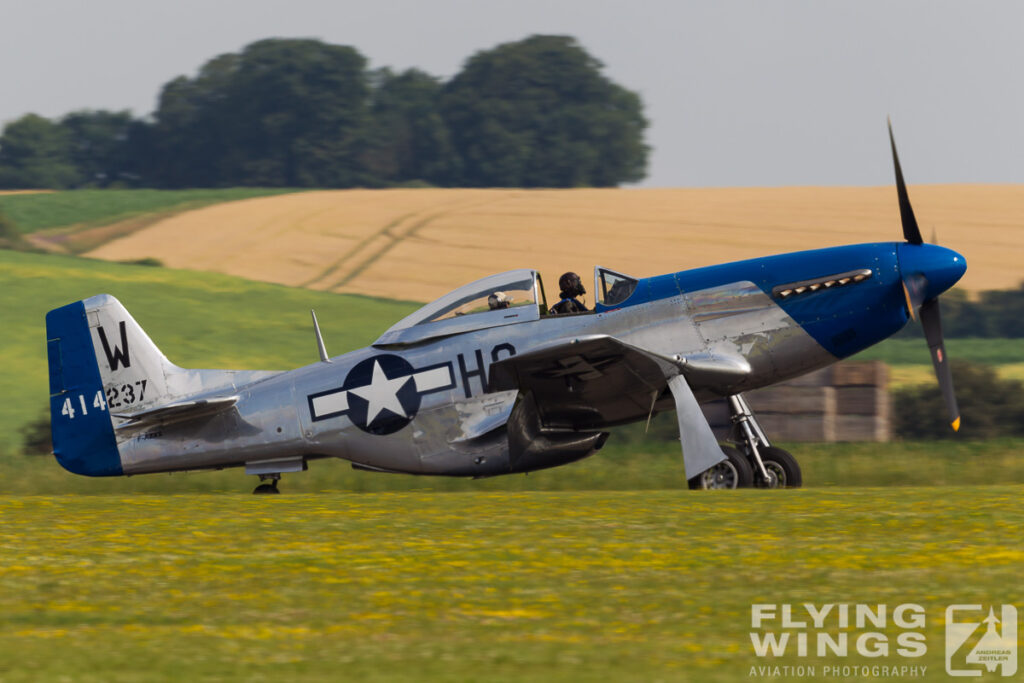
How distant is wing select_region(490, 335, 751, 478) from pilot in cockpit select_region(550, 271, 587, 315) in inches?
A: 29.5

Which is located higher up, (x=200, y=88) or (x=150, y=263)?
(x=200, y=88)

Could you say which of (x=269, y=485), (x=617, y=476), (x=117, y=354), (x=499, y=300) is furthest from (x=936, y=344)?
(x=117, y=354)

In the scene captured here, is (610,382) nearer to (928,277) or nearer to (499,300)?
(499,300)

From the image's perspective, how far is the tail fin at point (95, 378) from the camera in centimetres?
1424

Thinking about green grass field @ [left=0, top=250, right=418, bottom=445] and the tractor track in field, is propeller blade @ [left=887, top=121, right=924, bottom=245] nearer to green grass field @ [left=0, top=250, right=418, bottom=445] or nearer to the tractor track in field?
green grass field @ [left=0, top=250, right=418, bottom=445]

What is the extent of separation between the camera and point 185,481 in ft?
54.4

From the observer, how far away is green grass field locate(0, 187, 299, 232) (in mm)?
48531

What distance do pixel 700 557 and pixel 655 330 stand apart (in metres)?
4.48

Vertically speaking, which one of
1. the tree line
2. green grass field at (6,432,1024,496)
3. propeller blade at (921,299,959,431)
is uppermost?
the tree line

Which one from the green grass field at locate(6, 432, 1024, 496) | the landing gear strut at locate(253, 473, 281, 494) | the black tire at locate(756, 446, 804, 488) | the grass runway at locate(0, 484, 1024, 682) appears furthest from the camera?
the green grass field at locate(6, 432, 1024, 496)

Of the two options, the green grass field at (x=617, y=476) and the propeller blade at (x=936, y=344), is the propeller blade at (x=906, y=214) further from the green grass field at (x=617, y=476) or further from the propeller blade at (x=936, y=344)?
the green grass field at (x=617, y=476)

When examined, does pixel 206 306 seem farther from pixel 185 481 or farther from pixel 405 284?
pixel 185 481

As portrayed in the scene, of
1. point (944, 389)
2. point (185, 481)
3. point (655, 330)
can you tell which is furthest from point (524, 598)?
point (185, 481)

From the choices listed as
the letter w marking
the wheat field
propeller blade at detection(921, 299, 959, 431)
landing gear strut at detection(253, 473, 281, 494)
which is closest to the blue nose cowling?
propeller blade at detection(921, 299, 959, 431)
